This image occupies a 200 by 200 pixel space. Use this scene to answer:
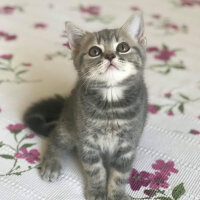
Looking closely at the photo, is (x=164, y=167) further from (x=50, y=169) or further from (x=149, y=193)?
(x=50, y=169)

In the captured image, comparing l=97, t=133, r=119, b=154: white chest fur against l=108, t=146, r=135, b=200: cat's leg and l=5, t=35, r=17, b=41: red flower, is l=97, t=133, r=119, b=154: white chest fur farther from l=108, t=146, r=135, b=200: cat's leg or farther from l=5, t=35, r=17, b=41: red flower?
l=5, t=35, r=17, b=41: red flower

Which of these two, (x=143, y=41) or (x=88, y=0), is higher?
(x=143, y=41)

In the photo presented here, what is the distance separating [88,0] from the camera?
2184 mm

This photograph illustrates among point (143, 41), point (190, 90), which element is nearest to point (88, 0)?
point (190, 90)

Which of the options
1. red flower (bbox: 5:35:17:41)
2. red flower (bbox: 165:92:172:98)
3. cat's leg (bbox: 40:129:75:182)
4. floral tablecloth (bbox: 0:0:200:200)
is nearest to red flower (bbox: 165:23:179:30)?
floral tablecloth (bbox: 0:0:200:200)

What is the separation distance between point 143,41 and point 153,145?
0.36 m

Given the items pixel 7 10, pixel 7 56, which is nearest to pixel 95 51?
pixel 7 56

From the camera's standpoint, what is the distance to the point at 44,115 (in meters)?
1.18

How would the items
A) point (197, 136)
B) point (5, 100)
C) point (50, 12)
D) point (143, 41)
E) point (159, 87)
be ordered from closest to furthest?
point (143, 41)
point (197, 136)
point (5, 100)
point (159, 87)
point (50, 12)

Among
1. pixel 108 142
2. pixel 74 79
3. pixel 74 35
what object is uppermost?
pixel 74 35

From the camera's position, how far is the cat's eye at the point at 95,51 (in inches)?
38.3

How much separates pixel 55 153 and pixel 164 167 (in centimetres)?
36

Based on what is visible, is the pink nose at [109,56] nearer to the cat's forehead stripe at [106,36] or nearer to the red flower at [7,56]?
the cat's forehead stripe at [106,36]

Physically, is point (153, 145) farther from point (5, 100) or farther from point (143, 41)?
point (5, 100)
